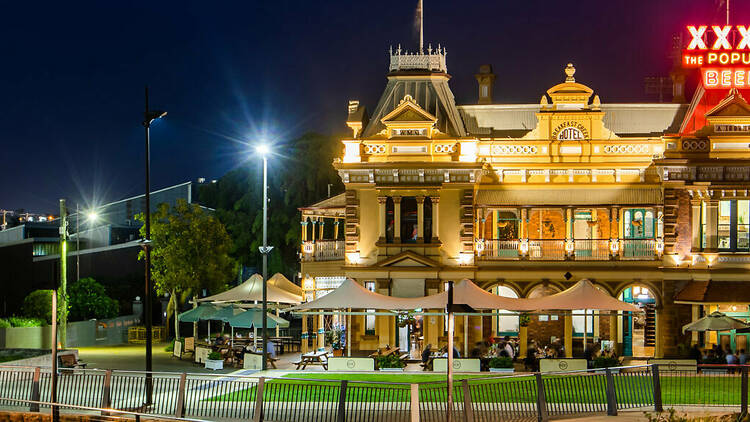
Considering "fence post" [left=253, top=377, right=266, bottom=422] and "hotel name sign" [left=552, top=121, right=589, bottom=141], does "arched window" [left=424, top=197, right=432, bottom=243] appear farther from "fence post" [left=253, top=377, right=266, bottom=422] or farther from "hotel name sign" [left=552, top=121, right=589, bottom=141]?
"fence post" [left=253, top=377, right=266, bottom=422]

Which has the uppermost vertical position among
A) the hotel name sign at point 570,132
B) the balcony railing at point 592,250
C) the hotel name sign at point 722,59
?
the hotel name sign at point 722,59

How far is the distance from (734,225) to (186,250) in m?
28.2

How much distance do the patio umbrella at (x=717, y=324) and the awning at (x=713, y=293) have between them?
2505 mm

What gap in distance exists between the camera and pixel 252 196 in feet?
233

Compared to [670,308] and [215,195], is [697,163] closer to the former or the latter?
[670,308]

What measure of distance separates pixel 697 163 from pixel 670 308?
6.02 m

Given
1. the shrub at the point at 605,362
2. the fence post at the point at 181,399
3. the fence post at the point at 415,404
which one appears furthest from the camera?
the shrub at the point at 605,362

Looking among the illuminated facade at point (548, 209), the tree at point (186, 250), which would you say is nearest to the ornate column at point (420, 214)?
the illuminated facade at point (548, 209)

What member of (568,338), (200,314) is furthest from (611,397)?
(200,314)

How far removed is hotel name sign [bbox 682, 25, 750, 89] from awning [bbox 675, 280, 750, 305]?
30.0 ft

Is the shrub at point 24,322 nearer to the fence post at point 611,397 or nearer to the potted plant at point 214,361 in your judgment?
the potted plant at point 214,361

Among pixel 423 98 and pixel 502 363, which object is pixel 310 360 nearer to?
pixel 502 363

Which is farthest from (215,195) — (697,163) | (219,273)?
(697,163)

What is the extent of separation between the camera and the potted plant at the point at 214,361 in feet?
134
